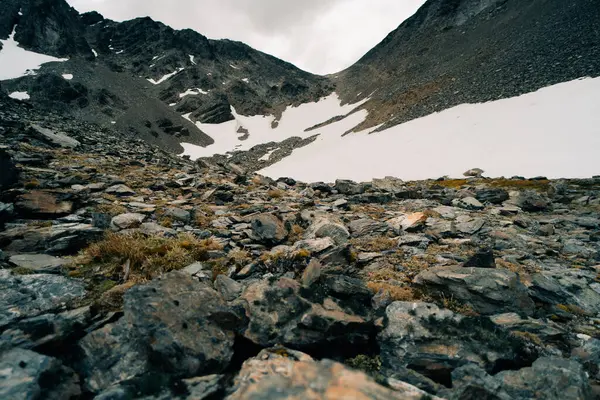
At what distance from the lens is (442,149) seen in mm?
38281

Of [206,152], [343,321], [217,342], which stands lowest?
[343,321]

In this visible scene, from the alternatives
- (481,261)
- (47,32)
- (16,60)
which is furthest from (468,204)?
(47,32)

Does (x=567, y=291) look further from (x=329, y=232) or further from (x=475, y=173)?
(x=475, y=173)

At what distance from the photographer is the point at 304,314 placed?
483 centimetres

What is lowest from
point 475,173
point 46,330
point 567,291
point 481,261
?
point 475,173

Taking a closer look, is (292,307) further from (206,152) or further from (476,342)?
(206,152)

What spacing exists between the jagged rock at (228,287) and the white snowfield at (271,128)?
6914cm

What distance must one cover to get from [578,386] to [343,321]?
10.7 feet

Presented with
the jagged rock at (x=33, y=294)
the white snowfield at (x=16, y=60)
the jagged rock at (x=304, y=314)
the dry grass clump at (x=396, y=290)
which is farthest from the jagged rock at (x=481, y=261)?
the white snowfield at (x=16, y=60)

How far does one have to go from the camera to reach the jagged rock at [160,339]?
3766 mm

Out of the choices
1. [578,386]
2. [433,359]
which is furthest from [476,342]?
[578,386]

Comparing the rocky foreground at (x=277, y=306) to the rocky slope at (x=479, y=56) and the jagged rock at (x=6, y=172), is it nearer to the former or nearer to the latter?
the jagged rock at (x=6, y=172)

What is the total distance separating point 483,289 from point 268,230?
5918 millimetres

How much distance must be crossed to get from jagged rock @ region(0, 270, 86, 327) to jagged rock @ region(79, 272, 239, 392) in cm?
117
